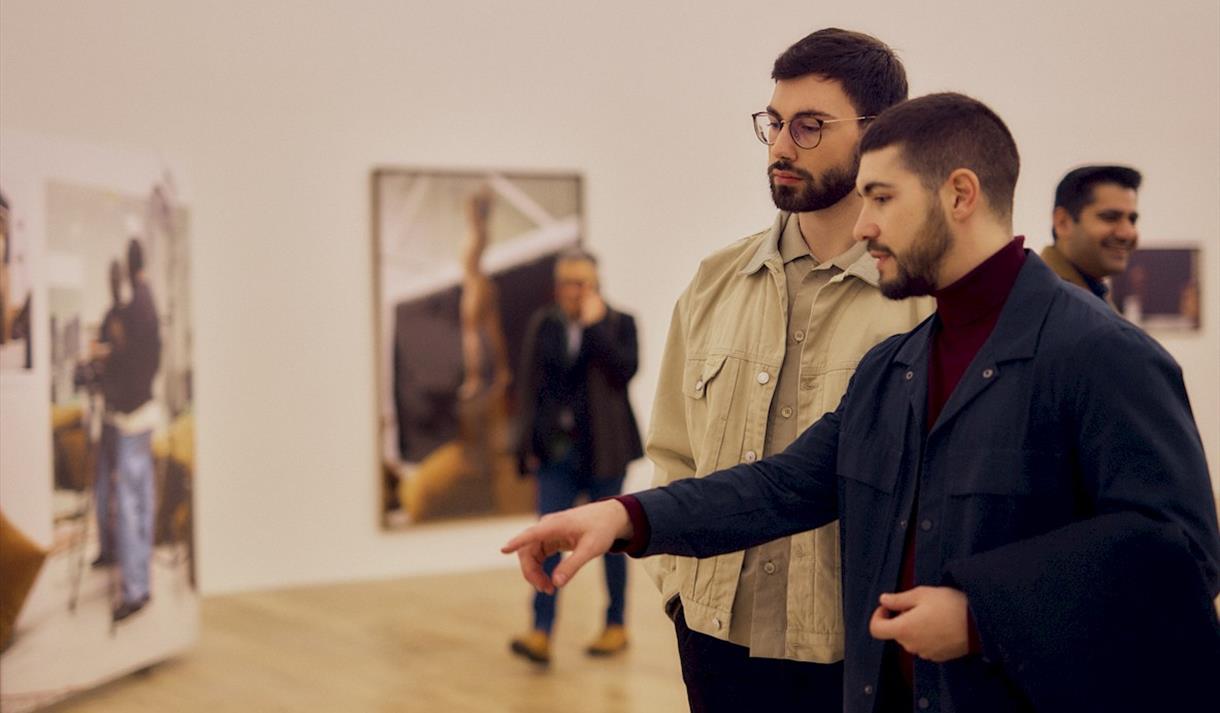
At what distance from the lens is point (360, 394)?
7.87 m

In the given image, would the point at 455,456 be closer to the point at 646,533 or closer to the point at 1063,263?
the point at 1063,263

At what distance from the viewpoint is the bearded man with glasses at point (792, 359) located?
218 centimetres

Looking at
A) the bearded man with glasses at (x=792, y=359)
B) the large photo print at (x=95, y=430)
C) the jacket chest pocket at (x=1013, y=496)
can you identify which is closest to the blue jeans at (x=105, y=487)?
the large photo print at (x=95, y=430)

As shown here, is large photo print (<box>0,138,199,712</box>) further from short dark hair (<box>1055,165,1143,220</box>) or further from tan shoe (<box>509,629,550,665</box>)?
short dark hair (<box>1055,165,1143,220</box>)

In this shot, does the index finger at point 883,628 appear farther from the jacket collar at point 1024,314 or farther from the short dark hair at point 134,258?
the short dark hair at point 134,258

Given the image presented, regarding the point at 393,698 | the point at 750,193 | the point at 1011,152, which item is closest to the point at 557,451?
the point at 393,698

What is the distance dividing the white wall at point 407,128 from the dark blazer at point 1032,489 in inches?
207

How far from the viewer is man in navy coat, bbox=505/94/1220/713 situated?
5.04 feet

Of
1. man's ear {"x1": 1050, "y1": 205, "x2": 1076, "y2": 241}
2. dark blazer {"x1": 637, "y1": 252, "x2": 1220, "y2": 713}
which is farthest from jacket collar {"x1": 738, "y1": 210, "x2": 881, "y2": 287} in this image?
man's ear {"x1": 1050, "y1": 205, "x2": 1076, "y2": 241}

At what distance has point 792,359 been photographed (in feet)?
Result: 7.43

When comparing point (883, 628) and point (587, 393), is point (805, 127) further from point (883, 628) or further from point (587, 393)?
point (587, 393)

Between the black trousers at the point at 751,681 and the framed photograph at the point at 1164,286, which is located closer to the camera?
the black trousers at the point at 751,681

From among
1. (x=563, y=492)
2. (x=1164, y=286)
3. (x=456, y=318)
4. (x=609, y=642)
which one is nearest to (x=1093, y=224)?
(x=563, y=492)

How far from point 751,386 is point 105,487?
12.0 ft
